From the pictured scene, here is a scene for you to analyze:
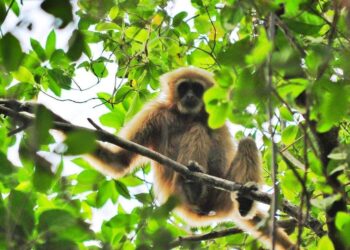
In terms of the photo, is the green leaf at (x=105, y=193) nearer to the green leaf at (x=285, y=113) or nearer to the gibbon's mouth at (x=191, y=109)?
the green leaf at (x=285, y=113)

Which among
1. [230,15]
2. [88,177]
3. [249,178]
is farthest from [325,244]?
[249,178]

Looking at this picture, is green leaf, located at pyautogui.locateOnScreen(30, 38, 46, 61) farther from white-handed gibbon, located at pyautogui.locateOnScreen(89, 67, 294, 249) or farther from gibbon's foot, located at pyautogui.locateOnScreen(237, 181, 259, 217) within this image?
gibbon's foot, located at pyautogui.locateOnScreen(237, 181, 259, 217)

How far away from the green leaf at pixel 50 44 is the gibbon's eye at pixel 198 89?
139 inches

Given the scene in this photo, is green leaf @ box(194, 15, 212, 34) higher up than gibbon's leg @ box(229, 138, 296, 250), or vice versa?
green leaf @ box(194, 15, 212, 34)

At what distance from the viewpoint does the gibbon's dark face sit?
7836 millimetres

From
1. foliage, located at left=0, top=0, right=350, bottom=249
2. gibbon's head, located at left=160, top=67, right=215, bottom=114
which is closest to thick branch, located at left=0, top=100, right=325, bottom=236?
foliage, located at left=0, top=0, right=350, bottom=249

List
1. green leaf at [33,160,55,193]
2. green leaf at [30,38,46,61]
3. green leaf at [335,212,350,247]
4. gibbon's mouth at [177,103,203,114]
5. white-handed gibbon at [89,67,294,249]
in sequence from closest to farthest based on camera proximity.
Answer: green leaf at [33,160,55,193]
green leaf at [335,212,350,247]
green leaf at [30,38,46,61]
white-handed gibbon at [89,67,294,249]
gibbon's mouth at [177,103,203,114]

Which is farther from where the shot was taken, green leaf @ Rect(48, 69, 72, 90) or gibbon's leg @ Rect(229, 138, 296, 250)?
Result: gibbon's leg @ Rect(229, 138, 296, 250)

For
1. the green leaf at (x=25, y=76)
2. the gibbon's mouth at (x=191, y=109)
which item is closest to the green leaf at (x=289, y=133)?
the gibbon's mouth at (x=191, y=109)

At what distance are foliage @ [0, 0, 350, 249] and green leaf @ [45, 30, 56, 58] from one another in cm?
1

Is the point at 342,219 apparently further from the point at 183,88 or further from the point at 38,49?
the point at 183,88

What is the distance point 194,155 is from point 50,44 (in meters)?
2.72

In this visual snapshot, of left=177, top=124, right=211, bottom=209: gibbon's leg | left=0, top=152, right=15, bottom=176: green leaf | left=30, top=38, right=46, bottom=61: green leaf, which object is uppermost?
left=0, top=152, right=15, bottom=176: green leaf

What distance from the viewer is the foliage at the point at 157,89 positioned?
75.7 inches
